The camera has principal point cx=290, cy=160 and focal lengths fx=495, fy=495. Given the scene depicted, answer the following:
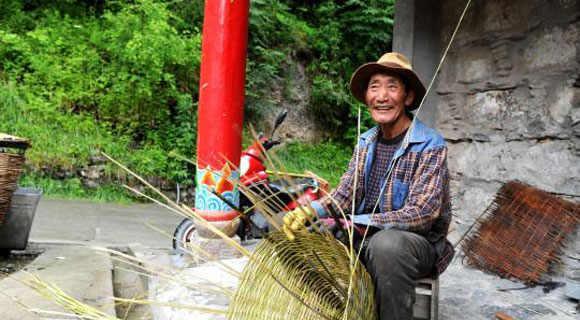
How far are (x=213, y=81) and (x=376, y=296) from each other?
228cm

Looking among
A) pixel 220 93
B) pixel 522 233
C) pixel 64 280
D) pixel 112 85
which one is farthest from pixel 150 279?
pixel 112 85

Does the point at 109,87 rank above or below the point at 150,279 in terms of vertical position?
above

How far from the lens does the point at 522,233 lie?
3.37 m

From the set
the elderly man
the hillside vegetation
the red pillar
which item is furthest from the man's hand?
the hillside vegetation

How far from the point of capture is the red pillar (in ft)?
11.9

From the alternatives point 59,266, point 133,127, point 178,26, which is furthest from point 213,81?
point 178,26

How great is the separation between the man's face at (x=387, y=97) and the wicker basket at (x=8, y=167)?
9.10 ft

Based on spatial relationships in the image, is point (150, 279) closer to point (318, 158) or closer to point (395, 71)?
point (395, 71)

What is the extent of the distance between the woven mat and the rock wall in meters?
0.13

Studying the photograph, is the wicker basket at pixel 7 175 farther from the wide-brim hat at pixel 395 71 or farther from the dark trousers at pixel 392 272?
the dark trousers at pixel 392 272

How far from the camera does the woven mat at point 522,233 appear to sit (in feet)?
10.5

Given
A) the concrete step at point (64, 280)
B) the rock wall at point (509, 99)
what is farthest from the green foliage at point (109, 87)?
the rock wall at point (509, 99)

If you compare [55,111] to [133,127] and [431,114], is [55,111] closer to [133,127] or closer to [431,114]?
[133,127]

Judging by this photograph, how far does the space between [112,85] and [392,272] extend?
26.4ft
